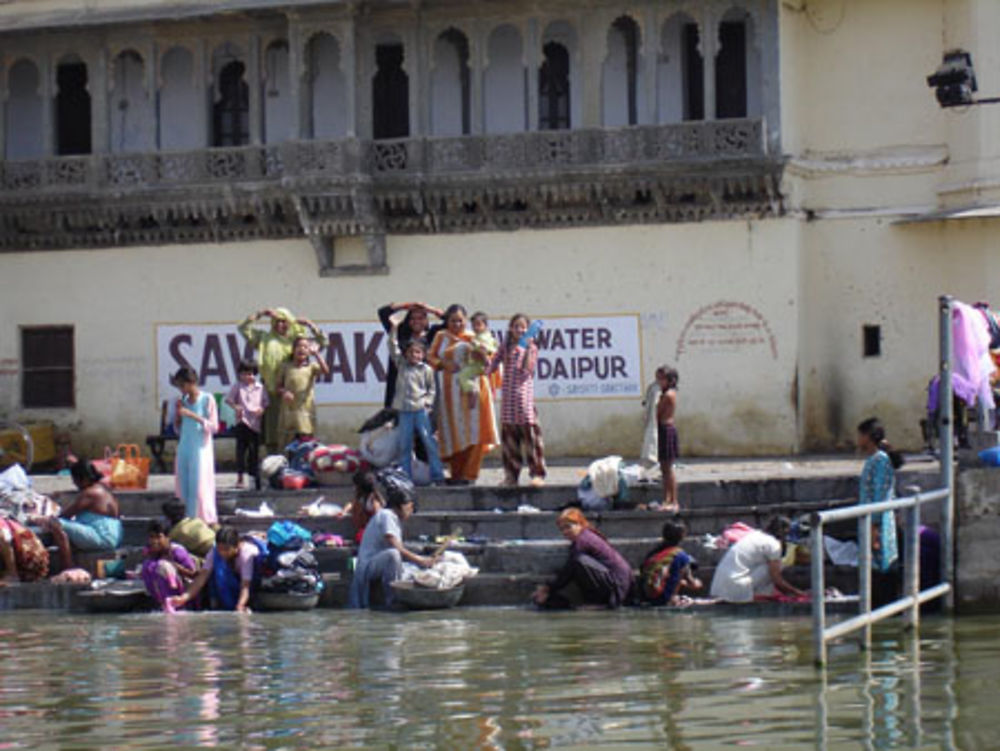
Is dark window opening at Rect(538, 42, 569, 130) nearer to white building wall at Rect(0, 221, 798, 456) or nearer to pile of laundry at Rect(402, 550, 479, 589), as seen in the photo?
white building wall at Rect(0, 221, 798, 456)

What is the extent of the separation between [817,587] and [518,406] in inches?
283

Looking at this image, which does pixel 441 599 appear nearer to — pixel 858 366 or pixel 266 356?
pixel 266 356

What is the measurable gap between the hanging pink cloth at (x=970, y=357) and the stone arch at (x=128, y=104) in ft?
43.6

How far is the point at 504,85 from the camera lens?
26766 millimetres

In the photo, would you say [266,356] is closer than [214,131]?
Yes

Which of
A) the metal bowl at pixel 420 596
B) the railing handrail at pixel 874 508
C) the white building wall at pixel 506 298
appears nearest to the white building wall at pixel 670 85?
the white building wall at pixel 506 298

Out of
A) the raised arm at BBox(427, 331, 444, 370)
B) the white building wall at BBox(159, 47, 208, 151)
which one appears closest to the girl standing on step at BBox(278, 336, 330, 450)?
the raised arm at BBox(427, 331, 444, 370)

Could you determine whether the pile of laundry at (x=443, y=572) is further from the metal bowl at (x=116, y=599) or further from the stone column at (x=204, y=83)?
the stone column at (x=204, y=83)

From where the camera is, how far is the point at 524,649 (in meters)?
14.1

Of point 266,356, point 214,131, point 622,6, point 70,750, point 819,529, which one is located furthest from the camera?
point 214,131

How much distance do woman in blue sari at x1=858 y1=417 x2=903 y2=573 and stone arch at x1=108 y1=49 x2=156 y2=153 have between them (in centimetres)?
1481

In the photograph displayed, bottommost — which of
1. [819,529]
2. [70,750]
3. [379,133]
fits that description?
[70,750]

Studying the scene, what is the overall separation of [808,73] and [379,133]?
17.8 ft

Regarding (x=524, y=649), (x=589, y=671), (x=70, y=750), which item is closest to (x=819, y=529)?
(x=589, y=671)
